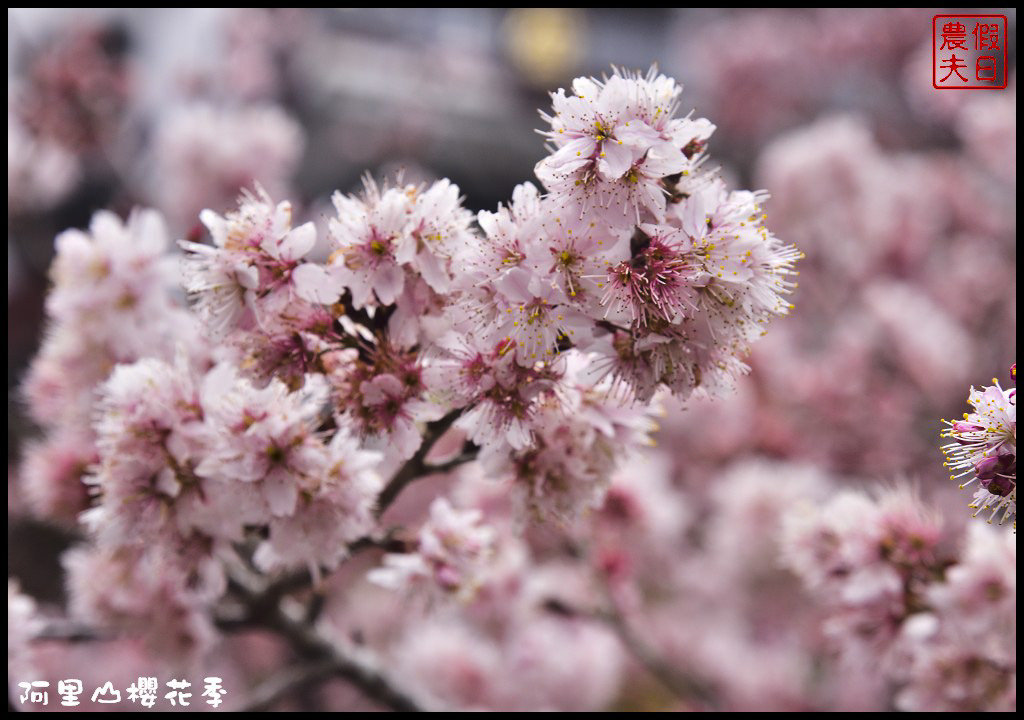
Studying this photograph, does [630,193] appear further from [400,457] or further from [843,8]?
[843,8]

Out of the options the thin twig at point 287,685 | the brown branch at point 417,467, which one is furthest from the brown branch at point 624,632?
the brown branch at point 417,467

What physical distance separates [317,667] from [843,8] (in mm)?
5375

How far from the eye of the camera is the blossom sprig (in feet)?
3.14

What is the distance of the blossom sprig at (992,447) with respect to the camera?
96 cm

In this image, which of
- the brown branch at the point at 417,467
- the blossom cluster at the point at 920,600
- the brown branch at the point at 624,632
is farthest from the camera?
the brown branch at the point at 624,632

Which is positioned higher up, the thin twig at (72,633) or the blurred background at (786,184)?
the blurred background at (786,184)

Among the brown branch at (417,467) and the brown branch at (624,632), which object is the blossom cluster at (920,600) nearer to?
the brown branch at (624,632)

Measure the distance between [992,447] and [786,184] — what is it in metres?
2.61

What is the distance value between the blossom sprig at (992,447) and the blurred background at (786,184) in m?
1.01

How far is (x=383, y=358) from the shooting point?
3.65 ft

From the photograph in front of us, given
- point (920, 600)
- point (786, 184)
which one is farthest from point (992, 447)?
point (786, 184)

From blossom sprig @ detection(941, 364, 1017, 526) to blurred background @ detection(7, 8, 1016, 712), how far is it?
101cm

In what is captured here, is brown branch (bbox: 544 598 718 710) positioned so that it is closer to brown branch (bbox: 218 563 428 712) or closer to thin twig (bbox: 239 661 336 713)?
brown branch (bbox: 218 563 428 712)

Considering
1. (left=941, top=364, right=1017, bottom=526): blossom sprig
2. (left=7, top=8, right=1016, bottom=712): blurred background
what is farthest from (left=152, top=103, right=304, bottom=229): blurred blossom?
(left=941, top=364, right=1017, bottom=526): blossom sprig
